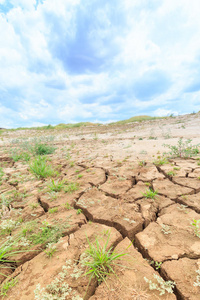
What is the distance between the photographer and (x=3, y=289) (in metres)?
A: 1.07

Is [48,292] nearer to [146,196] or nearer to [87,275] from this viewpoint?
[87,275]

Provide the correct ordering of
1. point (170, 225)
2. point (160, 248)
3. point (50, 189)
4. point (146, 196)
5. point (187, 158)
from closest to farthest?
point (160, 248) < point (170, 225) < point (146, 196) < point (50, 189) < point (187, 158)

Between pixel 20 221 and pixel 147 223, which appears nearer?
pixel 147 223

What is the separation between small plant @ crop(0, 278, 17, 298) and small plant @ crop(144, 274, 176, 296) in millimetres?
974

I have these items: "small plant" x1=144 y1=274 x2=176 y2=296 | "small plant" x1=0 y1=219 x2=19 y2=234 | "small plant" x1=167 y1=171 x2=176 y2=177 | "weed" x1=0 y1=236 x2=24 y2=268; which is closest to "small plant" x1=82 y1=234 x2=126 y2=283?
"small plant" x1=144 y1=274 x2=176 y2=296

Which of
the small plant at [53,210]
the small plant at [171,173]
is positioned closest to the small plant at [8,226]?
the small plant at [53,210]

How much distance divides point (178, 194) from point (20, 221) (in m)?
2.06

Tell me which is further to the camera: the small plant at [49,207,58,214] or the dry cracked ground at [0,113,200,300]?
the small plant at [49,207,58,214]

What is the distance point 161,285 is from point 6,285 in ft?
3.62

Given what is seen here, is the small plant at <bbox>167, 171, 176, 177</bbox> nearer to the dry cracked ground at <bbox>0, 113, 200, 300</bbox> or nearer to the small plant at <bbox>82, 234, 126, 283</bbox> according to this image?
the dry cracked ground at <bbox>0, 113, 200, 300</bbox>

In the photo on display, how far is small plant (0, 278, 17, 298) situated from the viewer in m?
1.04

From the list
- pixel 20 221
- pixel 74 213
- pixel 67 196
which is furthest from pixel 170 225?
pixel 20 221

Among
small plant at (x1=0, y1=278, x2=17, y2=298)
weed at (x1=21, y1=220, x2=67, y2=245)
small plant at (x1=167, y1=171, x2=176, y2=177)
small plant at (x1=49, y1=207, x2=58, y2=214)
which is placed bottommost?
small plant at (x1=0, y1=278, x2=17, y2=298)

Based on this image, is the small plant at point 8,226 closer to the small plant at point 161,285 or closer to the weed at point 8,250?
the weed at point 8,250
